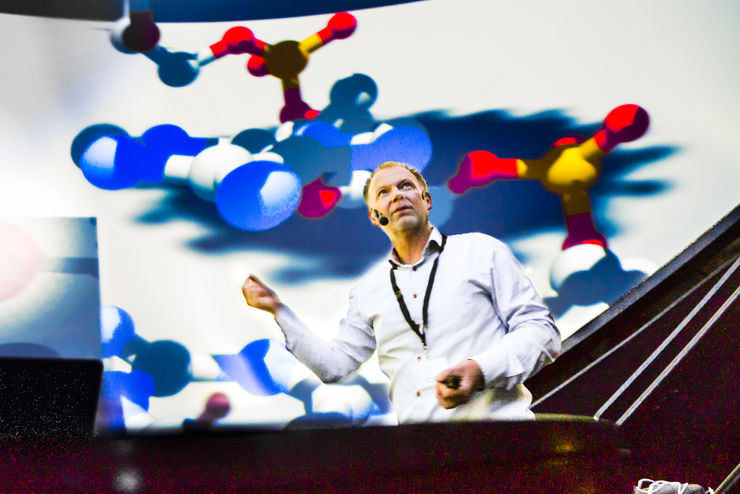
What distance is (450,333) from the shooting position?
1.34 meters

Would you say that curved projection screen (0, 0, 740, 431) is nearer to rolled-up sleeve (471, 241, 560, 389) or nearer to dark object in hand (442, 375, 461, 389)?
rolled-up sleeve (471, 241, 560, 389)

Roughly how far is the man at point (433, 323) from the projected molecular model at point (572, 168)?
0.28 metres

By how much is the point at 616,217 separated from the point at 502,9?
2.18 feet

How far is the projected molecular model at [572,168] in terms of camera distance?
5.57 feet

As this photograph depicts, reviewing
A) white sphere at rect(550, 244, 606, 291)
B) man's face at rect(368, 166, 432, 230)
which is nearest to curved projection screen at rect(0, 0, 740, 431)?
white sphere at rect(550, 244, 606, 291)

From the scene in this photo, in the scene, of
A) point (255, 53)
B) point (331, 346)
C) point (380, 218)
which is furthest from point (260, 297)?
point (255, 53)

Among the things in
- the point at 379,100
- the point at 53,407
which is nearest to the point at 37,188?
the point at 379,100

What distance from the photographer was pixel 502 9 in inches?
71.7

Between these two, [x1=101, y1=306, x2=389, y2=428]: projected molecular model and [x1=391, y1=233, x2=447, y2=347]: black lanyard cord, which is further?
[x1=101, y1=306, x2=389, y2=428]: projected molecular model

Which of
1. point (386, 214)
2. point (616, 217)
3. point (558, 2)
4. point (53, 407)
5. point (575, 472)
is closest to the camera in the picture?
point (575, 472)

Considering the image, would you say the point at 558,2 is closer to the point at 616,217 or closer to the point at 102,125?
the point at 616,217

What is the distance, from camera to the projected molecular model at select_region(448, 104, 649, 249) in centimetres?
170

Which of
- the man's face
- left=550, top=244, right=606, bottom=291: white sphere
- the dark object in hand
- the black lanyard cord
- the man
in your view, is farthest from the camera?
left=550, top=244, right=606, bottom=291: white sphere

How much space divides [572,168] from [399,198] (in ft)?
1.73
